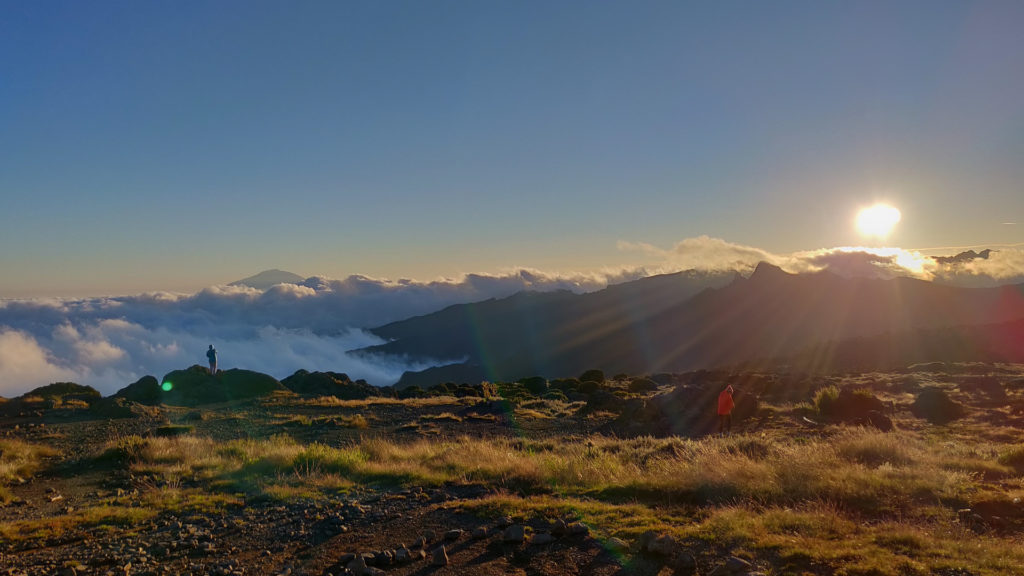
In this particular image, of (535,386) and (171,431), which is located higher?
(171,431)

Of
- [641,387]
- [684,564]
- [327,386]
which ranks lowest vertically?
[641,387]

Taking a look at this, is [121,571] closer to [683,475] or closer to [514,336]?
[683,475]

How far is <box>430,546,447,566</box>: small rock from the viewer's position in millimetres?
6254

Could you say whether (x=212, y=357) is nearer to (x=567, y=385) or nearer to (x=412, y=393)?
(x=412, y=393)

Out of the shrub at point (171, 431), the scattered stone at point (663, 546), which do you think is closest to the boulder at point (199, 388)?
the shrub at point (171, 431)

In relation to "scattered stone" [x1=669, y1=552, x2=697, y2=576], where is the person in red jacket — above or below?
below

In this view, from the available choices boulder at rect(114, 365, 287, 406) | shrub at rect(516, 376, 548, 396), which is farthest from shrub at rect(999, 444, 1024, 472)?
boulder at rect(114, 365, 287, 406)

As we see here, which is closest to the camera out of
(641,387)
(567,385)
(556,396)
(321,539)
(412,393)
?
(321,539)

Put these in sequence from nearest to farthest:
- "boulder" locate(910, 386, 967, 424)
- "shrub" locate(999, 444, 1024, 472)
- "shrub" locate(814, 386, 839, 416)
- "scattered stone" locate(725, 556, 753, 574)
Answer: "scattered stone" locate(725, 556, 753, 574), "shrub" locate(999, 444, 1024, 472), "boulder" locate(910, 386, 967, 424), "shrub" locate(814, 386, 839, 416)

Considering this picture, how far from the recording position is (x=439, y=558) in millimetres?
6312

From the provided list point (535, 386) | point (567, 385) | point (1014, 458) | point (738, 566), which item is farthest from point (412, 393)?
point (738, 566)

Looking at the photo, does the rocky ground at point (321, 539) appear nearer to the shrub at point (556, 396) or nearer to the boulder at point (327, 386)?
the boulder at point (327, 386)

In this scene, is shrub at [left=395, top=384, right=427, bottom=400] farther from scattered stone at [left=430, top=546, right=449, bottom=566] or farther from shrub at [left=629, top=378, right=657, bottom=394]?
scattered stone at [left=430, top=546, right=449, bottom=566]

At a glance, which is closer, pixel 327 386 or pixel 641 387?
pixel 327 386
